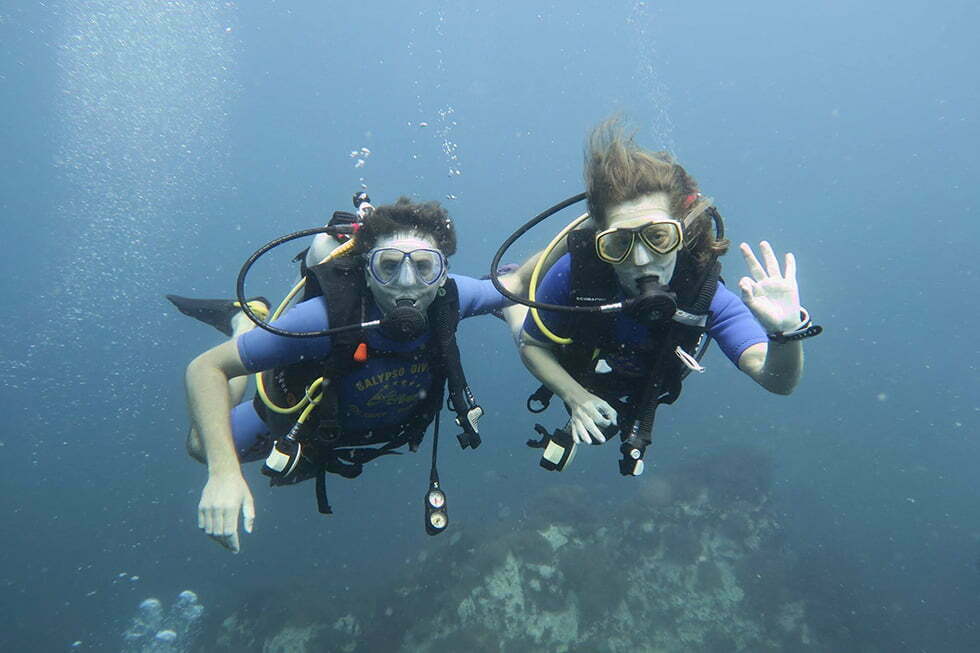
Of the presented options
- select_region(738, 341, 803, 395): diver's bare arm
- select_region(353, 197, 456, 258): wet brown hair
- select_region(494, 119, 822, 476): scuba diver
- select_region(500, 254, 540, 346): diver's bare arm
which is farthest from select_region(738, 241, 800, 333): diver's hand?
select_region(353, 197, 456, 258): wet brown hair

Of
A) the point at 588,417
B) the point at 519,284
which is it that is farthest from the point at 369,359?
the point at 588,417

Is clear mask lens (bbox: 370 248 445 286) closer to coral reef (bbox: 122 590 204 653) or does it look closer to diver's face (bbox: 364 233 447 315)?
diver's face (bbox: 364 233 447 315)

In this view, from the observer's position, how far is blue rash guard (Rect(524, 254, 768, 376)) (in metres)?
3.26

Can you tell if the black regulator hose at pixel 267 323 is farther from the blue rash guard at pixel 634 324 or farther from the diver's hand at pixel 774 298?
the diver's hand at pixel 774 298

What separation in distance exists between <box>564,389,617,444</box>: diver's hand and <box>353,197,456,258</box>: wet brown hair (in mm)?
1638

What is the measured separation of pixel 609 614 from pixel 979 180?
12328 cm

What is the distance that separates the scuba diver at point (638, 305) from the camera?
2.73 meters

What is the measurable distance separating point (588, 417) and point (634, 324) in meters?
0.88

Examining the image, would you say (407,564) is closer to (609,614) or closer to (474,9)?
(609,614)

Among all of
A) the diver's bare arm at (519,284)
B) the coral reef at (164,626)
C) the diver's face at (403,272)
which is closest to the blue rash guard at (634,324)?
the diver's bare arm at (519,284)

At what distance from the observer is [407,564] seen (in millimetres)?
14977

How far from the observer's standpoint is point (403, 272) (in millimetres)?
3434

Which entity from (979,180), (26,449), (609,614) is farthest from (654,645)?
(979,180)

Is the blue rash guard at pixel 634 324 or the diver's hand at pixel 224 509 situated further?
the blue rash guard at pixel 634 324
